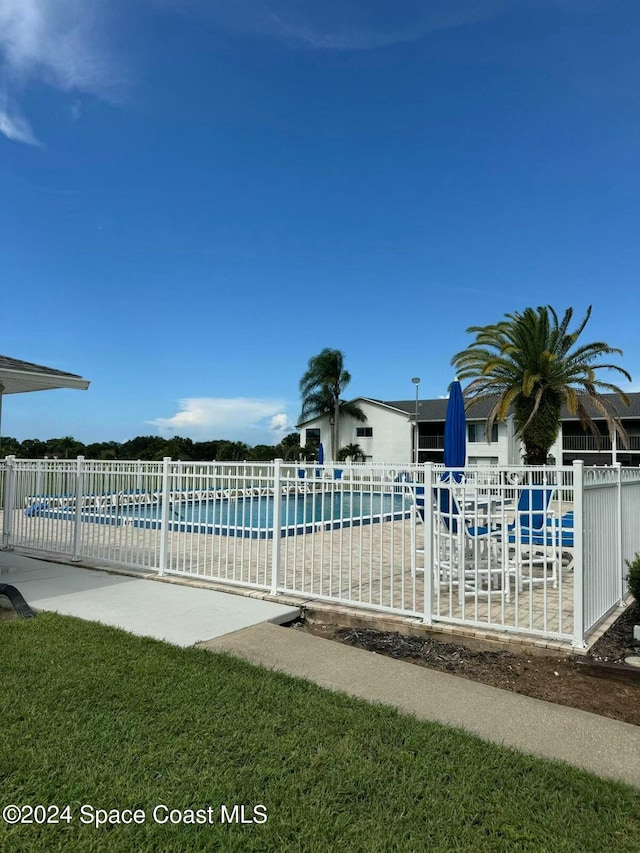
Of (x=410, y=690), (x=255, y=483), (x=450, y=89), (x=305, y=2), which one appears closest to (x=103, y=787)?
(x=410, y=690)

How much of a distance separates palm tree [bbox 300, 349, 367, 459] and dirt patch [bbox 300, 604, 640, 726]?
39835 mm

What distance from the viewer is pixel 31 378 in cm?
807

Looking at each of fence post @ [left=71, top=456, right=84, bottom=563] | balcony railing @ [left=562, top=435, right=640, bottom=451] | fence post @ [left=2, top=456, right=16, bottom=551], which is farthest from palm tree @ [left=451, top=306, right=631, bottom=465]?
balcony railing @ [left=562, top=435, right=640, bottom=451]

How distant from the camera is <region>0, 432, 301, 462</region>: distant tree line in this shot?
116 ft

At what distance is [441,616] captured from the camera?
5.57m

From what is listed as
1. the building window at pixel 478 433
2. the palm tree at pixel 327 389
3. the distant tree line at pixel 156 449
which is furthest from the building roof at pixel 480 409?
the distant tree line at pixel 156 449

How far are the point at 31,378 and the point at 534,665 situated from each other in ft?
25.4

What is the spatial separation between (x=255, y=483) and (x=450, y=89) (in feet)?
39.4

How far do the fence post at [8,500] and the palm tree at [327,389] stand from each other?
118ft

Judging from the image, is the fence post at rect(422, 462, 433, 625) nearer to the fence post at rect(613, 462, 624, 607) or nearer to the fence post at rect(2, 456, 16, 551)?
the fence post at rect(613, 462, 624, 607)

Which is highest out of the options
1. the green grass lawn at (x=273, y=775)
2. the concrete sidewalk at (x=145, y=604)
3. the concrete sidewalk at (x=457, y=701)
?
the green grass lawn at (x=273, y=775)

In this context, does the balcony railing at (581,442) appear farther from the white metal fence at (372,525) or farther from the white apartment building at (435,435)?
the white metal fence at (372,525)

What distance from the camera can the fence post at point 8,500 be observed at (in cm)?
939

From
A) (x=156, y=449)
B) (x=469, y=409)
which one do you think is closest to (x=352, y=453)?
(x=469, y=409)
